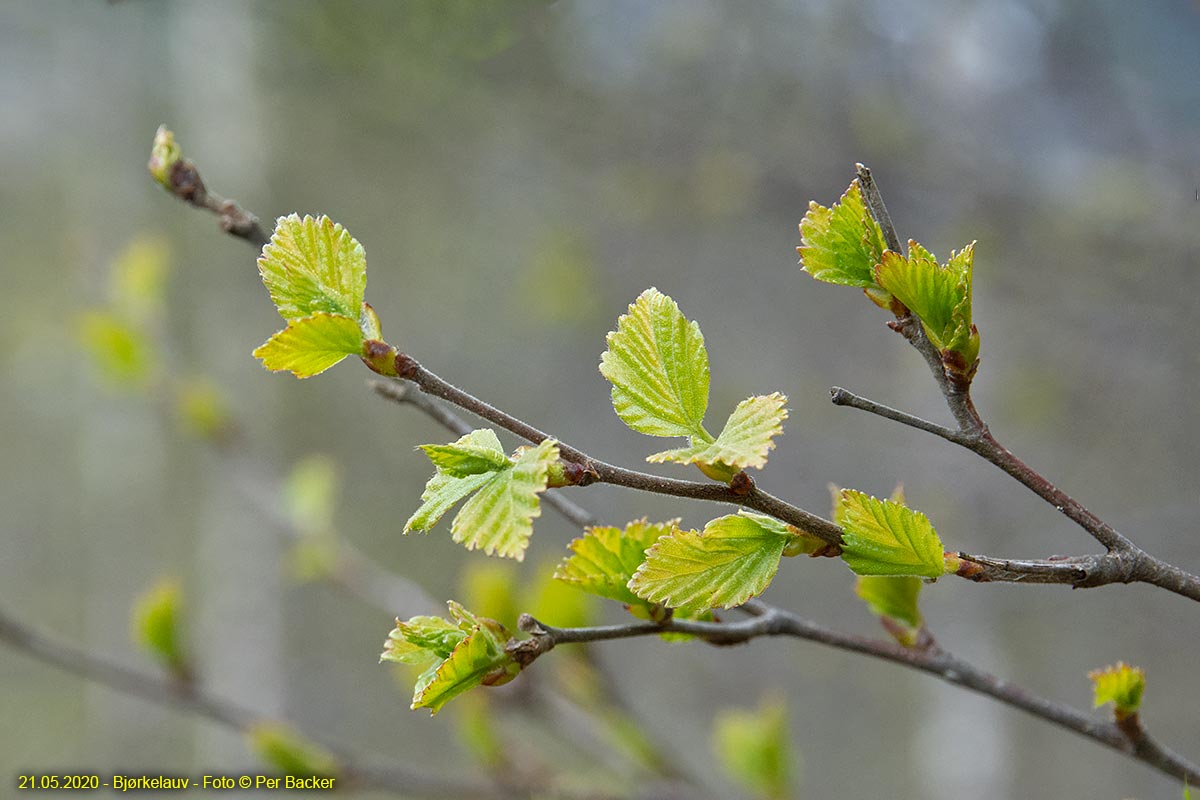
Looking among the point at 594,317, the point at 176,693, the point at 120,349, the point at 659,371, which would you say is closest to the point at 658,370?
the point at 659,371

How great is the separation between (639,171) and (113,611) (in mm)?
1149

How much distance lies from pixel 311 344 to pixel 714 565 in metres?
0.10

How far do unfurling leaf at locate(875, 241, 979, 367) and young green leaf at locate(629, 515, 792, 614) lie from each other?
0.06m

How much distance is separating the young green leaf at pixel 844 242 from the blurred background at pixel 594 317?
0.36m

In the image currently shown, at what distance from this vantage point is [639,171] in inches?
41.5

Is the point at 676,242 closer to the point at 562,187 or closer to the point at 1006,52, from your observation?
the point at 562,187

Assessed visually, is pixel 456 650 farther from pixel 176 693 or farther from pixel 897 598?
pixel 176 693

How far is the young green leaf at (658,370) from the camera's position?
0.72 feet

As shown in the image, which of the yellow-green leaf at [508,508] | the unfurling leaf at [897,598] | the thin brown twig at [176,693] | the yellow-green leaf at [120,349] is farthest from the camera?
the yellow-green leaf at [120,349]

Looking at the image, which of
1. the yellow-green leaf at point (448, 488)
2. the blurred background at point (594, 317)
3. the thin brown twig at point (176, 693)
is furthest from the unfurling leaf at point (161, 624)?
the yellow-green leaf at point (448, 488)

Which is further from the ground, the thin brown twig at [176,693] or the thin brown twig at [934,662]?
the thin brown twig at [934,662]

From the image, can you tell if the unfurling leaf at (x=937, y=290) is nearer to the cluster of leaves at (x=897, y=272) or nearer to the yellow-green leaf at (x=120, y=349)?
the cluster of leaves at (x=897, y=272)

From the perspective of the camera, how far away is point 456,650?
22 cm

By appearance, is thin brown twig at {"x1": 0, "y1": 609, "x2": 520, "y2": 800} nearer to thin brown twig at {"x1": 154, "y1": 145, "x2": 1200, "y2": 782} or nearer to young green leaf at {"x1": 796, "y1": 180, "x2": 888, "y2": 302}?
thin brown twig at {"x1": 154, "y1": 145, "x2": 1200, "y2": 782}
